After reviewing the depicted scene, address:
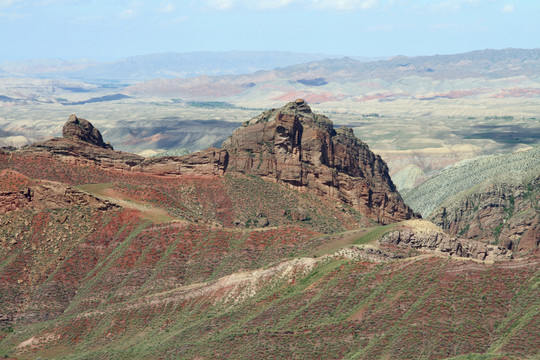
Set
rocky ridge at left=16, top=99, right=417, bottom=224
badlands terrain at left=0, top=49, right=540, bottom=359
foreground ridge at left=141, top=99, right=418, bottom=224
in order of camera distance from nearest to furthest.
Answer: badlands terrain at left=0, top=49, right=540, bottom=359, rocky ridge at left=16, top=99, right=417, bottom=224, foreground ridge at left=141, top=99, right=418, bottom=224

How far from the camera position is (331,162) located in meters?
140

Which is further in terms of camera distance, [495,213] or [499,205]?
[499,205]

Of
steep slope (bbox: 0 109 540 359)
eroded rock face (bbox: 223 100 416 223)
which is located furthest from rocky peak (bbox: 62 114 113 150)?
eroded rock face (bbox: 223 100 416 223)

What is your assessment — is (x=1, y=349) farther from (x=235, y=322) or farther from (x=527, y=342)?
(x=527, y=342)

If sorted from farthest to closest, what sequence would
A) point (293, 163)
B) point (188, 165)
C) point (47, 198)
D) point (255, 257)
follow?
point (293, 163) → point (188, 165) → point (47, 198) → point (255, 257)

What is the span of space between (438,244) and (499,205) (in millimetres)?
63998

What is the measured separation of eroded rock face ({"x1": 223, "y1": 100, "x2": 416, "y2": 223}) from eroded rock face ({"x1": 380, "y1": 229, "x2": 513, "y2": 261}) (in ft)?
131

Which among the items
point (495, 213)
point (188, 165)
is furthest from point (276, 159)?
point (495, 213)

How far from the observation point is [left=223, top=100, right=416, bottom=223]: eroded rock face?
439ft

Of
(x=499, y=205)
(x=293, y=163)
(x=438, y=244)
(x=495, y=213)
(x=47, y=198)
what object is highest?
(x=293, y=163)

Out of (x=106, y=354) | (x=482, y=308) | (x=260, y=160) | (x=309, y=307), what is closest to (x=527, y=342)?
(x=482, y=308)

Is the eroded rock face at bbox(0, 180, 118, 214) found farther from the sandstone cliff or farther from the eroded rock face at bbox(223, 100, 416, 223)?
the sandstone cliff

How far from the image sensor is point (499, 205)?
151m

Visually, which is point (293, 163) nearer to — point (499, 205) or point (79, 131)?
point (79, 131)
